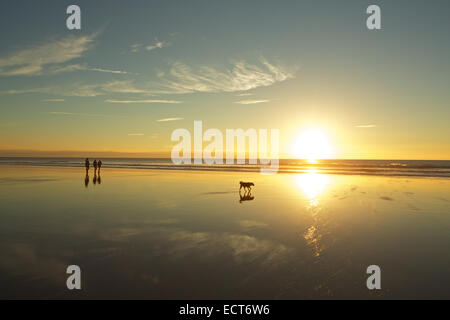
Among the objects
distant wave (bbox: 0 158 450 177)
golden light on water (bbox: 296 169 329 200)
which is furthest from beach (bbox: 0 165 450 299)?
distant wave (bbox: 0 158 450 177)

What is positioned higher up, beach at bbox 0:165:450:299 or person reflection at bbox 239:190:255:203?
person reflection at bbox 239:190:255:203

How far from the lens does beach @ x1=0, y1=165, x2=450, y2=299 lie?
262 inches

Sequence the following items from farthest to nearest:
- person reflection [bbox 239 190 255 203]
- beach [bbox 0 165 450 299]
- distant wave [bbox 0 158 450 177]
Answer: distant wave [bbox 0 158 450 177] → person reflection [bbox 239 190 255 203] → beach [bbox 0 165 450 299]

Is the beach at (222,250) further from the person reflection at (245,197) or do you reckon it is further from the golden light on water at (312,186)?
the golden light on water at (312,186)

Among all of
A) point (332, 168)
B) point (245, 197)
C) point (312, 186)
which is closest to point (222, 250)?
point (245, 197)

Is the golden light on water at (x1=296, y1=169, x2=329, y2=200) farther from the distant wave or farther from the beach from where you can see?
the distant wave

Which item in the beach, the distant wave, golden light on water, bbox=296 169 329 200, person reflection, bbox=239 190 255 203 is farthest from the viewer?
the distant wave

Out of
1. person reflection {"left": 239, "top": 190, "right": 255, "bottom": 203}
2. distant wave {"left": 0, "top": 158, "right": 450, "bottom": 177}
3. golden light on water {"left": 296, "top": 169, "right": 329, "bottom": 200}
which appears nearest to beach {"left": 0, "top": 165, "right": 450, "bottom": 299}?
person reflection {"left": 239, "top": 190, "right": 255, "bottom": 203}

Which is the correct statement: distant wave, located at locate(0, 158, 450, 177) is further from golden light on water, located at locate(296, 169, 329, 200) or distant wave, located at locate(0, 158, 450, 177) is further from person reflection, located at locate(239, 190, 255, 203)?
person reflection, located at locate(239, 190, 255, 203)

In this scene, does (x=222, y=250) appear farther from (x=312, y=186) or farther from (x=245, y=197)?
(x=312, y=186)

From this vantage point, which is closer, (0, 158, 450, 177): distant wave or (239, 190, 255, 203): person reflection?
(239, 190, 255, 203): person reflection

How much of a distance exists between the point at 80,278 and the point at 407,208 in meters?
17.3

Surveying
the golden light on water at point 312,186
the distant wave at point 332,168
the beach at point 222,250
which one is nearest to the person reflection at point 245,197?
the beach at point 222,250
